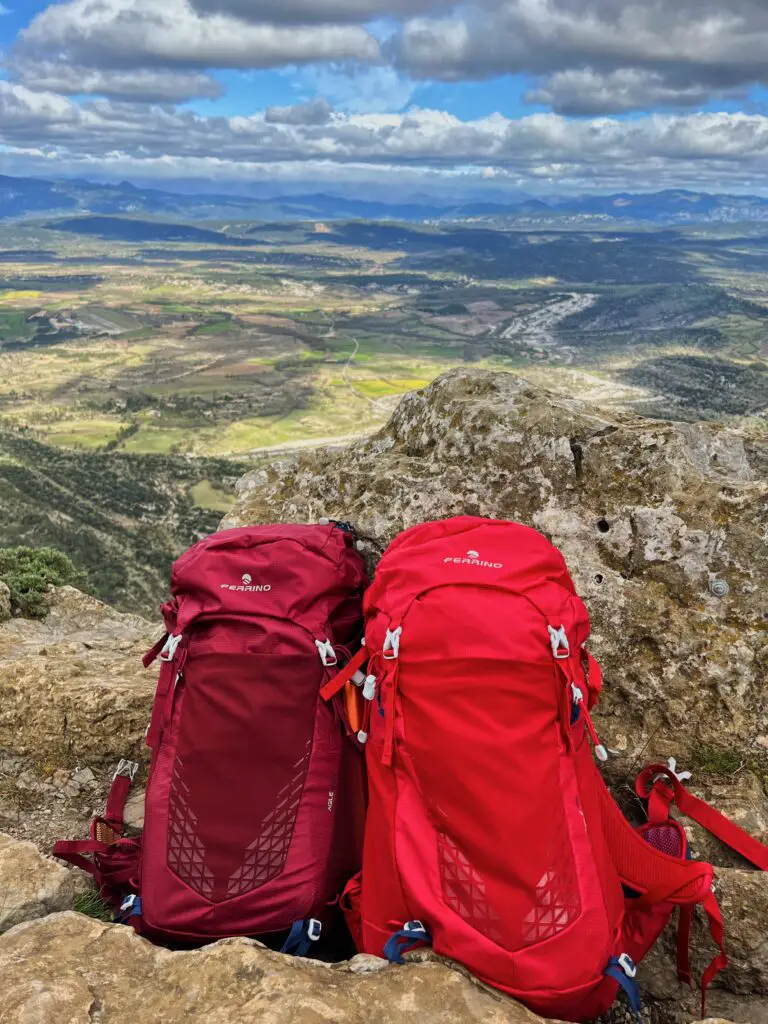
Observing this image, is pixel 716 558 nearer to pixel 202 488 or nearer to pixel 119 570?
pixel 119 570

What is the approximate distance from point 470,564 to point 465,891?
63.0 inches

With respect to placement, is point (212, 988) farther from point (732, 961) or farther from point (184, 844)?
point (732, 961)

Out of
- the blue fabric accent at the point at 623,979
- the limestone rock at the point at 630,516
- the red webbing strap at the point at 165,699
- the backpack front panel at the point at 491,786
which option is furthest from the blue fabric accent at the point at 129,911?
the limestone rock at the point at 630,516

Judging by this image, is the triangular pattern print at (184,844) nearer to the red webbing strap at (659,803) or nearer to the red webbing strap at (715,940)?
the red webbing strap at (715,940)

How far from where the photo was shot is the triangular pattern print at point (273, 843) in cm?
365

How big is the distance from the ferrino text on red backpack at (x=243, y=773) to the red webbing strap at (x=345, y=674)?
15cm

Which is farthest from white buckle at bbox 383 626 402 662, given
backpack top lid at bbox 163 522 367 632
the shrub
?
the shrub

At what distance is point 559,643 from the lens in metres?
3.52

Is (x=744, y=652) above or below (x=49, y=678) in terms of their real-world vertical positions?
above

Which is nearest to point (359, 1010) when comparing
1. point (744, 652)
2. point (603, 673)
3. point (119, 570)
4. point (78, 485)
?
point (603, 673)

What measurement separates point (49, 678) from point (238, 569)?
102 inches

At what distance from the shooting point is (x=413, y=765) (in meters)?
3.44

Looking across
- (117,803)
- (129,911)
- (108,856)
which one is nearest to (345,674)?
(129,911)

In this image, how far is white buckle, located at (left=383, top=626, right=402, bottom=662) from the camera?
3.60 meters
